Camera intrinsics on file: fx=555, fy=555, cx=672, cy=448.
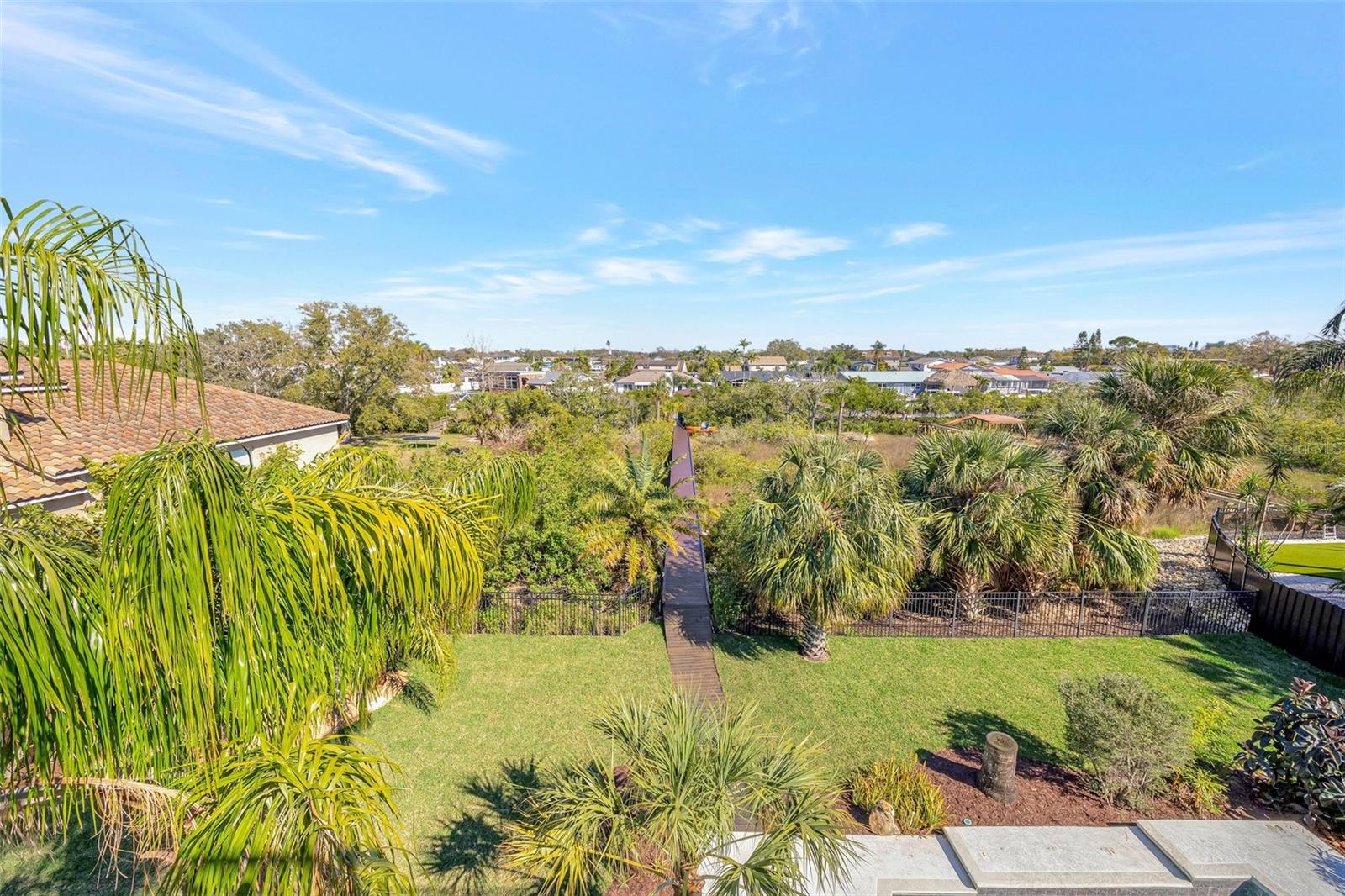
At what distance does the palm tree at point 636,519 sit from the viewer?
13023 mm

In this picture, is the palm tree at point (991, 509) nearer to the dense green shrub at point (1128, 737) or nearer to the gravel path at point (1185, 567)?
the gravel path at point (1185, 567)

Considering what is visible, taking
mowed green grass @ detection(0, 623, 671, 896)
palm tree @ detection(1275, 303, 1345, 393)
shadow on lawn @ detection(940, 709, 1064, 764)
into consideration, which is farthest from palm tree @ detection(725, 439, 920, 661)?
palm tree @ detection(1275, 303, 1345, 393)

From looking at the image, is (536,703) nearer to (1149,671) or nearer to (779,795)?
(779,795)

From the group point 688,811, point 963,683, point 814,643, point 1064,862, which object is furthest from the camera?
point 814,643

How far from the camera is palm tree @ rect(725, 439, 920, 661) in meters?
10.1

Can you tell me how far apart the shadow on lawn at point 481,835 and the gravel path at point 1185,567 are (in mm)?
14945

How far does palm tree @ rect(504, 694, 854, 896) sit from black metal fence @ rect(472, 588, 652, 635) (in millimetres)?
6675

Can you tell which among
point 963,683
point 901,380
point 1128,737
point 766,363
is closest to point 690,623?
point 963,683

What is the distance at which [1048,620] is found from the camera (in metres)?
12.7

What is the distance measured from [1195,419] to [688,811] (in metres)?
15.1

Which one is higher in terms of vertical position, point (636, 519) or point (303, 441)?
point (303, 441)

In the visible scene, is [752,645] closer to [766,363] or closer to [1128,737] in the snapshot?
[1128,737]

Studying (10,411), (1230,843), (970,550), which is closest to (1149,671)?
(970,550)

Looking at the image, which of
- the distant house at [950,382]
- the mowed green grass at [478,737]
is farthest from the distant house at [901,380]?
the mowed green grass at [478,737]
